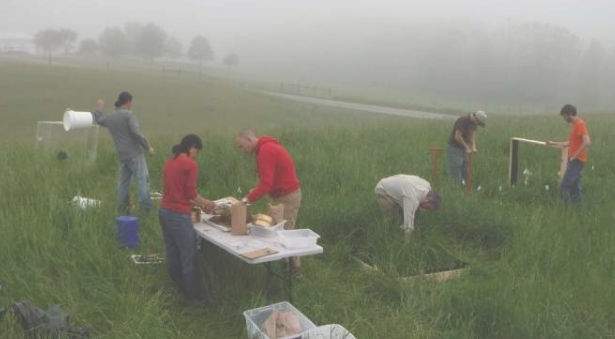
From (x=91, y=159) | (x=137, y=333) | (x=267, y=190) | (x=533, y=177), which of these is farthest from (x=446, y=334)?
(x=91, y=159)

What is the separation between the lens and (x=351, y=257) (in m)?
5.96

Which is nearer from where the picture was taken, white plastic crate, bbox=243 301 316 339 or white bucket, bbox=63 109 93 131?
white plastic crate, bbox=243 301 316 339

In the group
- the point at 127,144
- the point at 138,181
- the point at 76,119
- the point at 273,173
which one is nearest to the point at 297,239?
the point at 273,173

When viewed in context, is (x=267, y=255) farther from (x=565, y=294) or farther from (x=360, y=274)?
(x=565, y=294)

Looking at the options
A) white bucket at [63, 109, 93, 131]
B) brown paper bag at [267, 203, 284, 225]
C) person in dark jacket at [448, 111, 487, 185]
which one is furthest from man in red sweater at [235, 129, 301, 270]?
person in dark jacket at [448, 111, 487, 185]

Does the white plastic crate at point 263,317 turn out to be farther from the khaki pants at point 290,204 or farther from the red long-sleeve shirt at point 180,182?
the red long-sleeve shirt at point 180,182

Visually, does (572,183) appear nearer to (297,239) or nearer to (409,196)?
(409,196)

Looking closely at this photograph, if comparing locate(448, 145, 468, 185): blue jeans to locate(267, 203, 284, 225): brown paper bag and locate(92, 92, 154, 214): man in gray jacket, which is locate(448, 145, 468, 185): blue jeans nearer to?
locate(267, 203, 284, 225): brown paper bag

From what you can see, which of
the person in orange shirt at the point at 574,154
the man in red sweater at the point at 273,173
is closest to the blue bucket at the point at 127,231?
the man in red sweater at the point at 273,173

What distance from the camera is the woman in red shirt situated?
14.6 feet

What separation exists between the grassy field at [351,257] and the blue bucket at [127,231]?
13 cm

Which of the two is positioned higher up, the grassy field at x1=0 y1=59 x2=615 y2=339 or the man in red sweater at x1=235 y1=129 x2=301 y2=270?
the man in red sweater at x1=235 y1=129 x2=301 y2=270

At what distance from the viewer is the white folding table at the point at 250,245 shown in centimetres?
411

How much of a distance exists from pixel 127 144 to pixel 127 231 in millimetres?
1731
